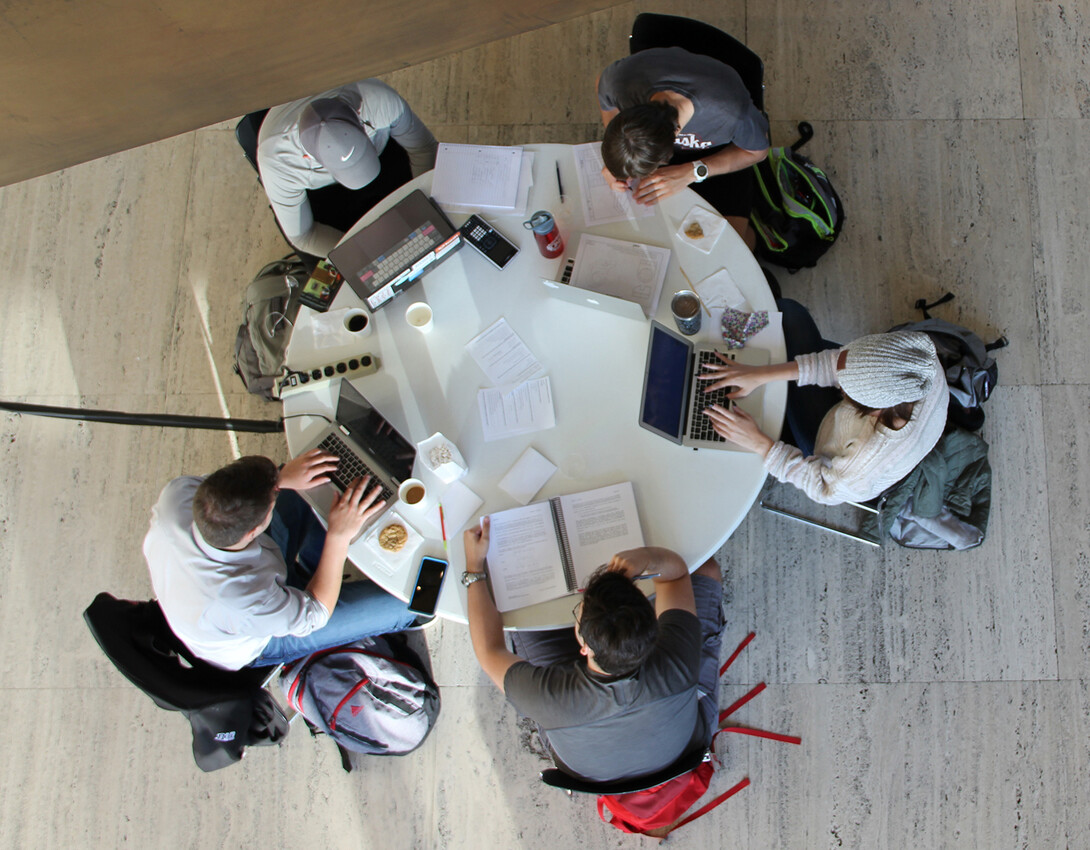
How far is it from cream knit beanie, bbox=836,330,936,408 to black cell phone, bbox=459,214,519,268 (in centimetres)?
96

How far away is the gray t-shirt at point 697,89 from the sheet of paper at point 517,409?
81 centimetres

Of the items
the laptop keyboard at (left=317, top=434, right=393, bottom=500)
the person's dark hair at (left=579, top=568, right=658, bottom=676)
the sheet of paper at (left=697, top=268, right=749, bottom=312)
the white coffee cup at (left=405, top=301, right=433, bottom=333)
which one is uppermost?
the white coffee cup at (left=405, top=301, right=433, bottom=333)

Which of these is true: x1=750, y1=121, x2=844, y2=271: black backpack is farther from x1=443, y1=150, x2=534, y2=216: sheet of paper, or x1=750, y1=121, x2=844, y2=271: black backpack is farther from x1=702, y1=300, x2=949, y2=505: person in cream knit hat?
x1=443, y1=150, x2=534, y2=216: sheet of paper

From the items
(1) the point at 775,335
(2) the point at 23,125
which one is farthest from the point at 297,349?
(2) the point at 23,125

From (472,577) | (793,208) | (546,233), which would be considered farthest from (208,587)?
(793,208)

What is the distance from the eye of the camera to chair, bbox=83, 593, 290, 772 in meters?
1.68

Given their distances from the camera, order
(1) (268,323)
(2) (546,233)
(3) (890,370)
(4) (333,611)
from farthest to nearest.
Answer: (1) (268,323)
(4) (333,611)
(2) (546,233)
(3) (890,370)

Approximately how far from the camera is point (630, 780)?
1670 mm

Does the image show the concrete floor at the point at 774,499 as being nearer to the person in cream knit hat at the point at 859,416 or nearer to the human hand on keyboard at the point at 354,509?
the person in cream knit hat at the point at 859,416

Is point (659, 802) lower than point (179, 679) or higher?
lower

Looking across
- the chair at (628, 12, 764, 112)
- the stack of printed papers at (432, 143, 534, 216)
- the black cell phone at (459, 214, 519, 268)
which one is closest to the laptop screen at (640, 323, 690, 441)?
the black cell phone at (459, 214, 519, 268)

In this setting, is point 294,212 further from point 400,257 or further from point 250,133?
point 400,257

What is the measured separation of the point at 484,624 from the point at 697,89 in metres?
1.57

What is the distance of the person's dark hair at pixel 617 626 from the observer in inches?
57.9
